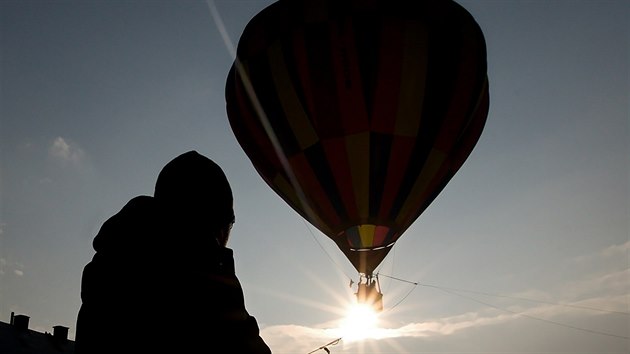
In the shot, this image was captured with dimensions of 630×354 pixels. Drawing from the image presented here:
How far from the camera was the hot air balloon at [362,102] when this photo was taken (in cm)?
1318

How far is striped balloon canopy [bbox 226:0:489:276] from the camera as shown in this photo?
13180mm

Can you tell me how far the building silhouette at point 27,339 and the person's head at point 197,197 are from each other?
983 inches

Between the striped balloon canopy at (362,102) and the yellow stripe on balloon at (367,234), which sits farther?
the yellow stripe on balloon at (367,234)

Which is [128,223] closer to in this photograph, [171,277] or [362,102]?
[171,277]

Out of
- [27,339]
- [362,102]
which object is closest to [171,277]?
[362,102]

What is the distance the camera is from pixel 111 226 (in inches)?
80.3

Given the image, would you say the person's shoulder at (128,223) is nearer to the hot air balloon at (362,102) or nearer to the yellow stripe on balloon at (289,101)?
the hot air balloon at (362,102)

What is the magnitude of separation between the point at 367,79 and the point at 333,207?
10.2 feet

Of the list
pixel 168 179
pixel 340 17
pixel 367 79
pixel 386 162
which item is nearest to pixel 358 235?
pixel 386 162

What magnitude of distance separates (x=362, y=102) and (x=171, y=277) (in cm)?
1158

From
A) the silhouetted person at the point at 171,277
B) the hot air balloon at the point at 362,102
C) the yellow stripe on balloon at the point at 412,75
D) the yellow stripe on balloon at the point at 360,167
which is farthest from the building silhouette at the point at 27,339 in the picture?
the silhouetted person at the point at 171,277

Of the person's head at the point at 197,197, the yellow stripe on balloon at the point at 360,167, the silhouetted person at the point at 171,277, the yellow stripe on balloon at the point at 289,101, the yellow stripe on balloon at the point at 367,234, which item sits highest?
the yellow stripe on balloon at the point at 289,101

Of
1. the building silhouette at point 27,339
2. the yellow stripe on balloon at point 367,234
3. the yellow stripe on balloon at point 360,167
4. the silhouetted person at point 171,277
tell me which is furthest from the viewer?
the building silhouette at point 27,339

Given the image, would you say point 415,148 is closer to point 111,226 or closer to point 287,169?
point 287,169
